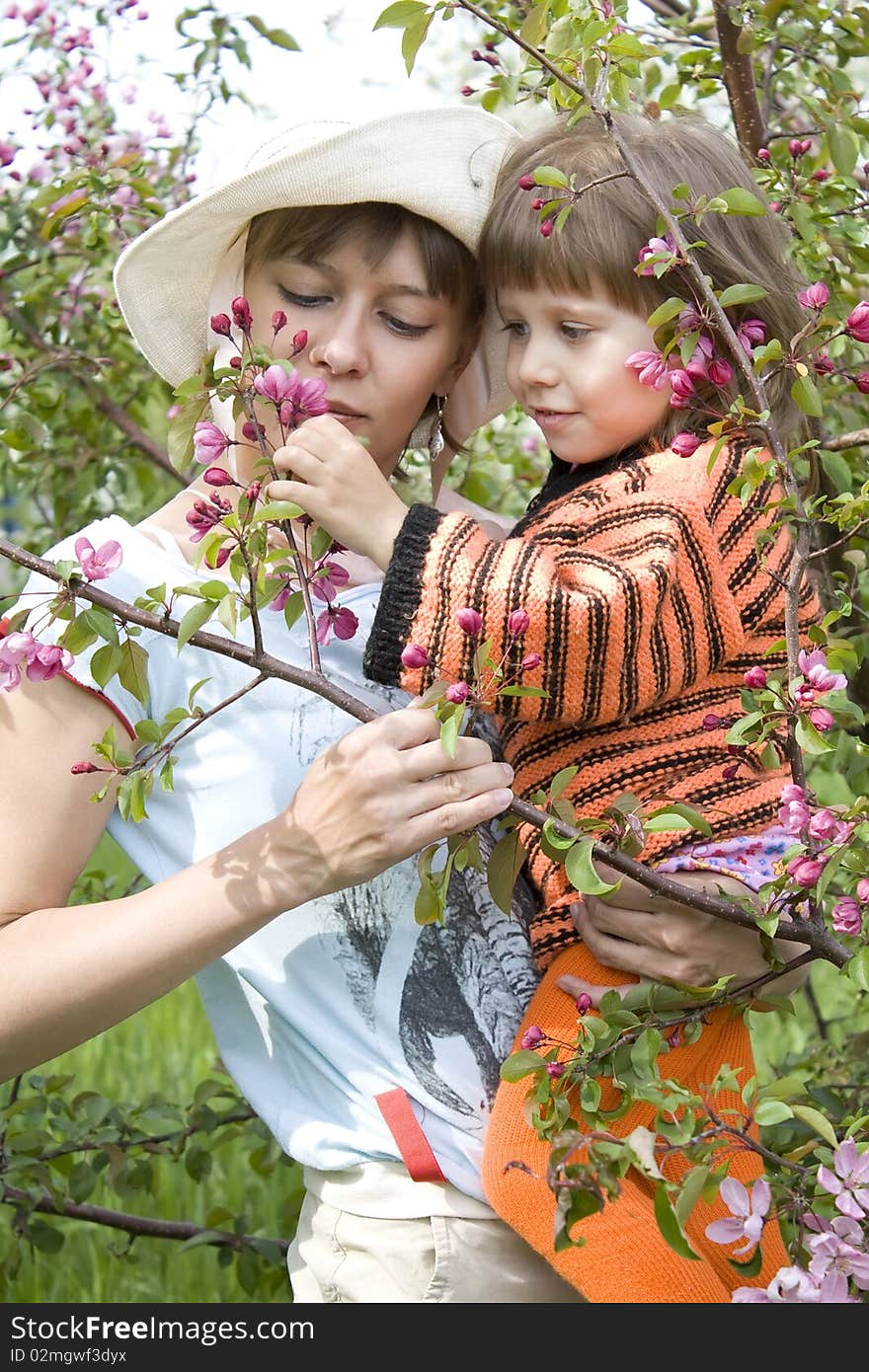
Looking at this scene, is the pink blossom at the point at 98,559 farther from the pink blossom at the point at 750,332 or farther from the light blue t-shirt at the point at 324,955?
the pink blossom at the point at 750,332

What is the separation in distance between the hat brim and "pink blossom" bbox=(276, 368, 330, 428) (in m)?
0.50

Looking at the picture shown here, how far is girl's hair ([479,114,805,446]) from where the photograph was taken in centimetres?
224

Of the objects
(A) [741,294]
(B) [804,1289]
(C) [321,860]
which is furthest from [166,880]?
(A) [741,294]

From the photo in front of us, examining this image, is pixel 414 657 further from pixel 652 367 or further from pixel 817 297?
pixel 817 297

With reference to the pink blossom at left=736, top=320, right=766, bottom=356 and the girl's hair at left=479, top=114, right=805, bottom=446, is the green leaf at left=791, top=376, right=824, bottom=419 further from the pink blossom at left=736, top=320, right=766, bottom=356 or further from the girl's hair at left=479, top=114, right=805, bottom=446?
the girl's hair at left=479, top=114, right=805, bottom=446

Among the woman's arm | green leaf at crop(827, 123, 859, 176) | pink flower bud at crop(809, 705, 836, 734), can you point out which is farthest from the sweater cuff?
green leaf at crop(827, 123, 859, 176)

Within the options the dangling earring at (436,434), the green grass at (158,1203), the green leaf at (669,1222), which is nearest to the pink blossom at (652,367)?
the dangling earring at (436,434)

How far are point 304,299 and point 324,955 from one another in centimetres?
89

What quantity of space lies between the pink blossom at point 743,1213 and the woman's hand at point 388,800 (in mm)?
463

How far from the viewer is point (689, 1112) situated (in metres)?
1.57
